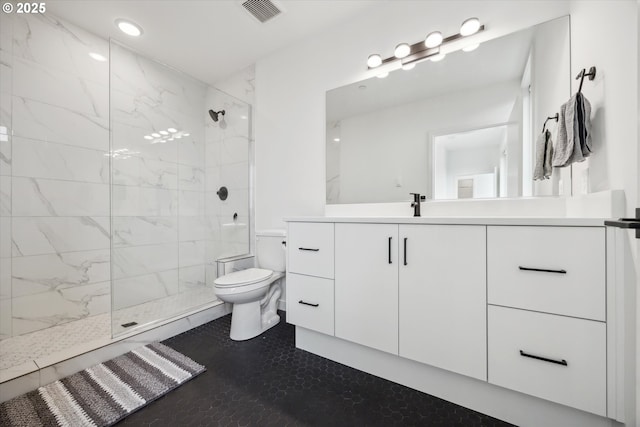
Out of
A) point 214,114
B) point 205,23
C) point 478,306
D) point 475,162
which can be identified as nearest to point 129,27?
point 205,23

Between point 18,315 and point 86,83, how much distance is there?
6.01 feet

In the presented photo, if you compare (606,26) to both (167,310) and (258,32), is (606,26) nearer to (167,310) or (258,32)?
(258,32)

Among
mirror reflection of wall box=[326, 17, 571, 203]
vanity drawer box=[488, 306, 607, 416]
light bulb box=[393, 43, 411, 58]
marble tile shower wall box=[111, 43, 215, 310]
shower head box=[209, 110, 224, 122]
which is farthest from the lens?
shower head box=[209, 110, 224, 122]

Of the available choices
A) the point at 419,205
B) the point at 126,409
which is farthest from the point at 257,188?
the point at 126,409

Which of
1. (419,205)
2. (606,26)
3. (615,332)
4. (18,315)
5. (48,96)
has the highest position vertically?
(48,96)

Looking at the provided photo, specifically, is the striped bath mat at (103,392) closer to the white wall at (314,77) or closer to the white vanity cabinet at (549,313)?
the white wall at (314,77)

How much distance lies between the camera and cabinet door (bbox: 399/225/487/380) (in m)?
1.07

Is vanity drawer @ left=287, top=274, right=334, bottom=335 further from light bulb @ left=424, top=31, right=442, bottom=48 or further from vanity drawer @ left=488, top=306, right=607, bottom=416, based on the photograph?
light bulb @ left=424, top=31, right=442, bottom=48

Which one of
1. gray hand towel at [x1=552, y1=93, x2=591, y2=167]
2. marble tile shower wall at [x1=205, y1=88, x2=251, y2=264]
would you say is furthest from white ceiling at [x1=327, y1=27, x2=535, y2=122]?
marble tile shower wall at [x1=205, y1=88, x2=251, y2=264]

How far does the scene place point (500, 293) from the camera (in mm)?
1031

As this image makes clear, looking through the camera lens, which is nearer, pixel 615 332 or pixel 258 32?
pixel 615 332

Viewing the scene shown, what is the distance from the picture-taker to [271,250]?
7.22 ft

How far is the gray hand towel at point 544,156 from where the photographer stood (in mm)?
1267

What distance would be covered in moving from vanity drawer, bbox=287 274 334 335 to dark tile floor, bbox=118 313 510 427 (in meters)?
0.24
